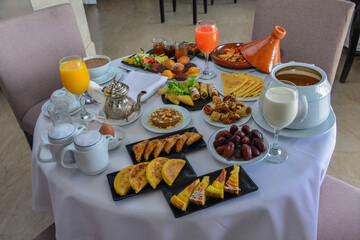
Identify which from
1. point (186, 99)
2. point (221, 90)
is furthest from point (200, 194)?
point (221, 90)

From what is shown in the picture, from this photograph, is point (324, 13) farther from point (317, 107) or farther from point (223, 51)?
point (317, 107)

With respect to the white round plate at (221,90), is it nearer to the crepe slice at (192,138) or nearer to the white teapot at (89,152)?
the crepe slice at (192,138)

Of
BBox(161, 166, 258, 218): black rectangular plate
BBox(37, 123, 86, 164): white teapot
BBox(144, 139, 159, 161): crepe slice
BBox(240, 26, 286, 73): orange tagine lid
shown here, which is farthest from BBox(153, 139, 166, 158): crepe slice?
BBox(240, 26, 286, 73): orange tagine lid

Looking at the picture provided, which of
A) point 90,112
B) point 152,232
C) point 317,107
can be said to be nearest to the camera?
point 152,232

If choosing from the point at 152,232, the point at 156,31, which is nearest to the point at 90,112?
the point at 152,232

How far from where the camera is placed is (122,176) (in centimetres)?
89

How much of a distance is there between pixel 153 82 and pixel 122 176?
1.97ft

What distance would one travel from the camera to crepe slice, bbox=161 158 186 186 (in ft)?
2.85

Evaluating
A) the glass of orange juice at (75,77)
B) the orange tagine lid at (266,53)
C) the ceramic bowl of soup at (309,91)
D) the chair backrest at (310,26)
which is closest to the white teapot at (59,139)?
the glass of orange juice at (75,77)

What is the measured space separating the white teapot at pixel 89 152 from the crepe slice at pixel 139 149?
104mm

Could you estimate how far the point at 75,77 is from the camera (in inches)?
48.1

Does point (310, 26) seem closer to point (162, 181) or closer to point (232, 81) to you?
point (232, 81)

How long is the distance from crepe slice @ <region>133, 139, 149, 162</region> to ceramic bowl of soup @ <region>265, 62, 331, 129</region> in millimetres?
476

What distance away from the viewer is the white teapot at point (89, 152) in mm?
862
